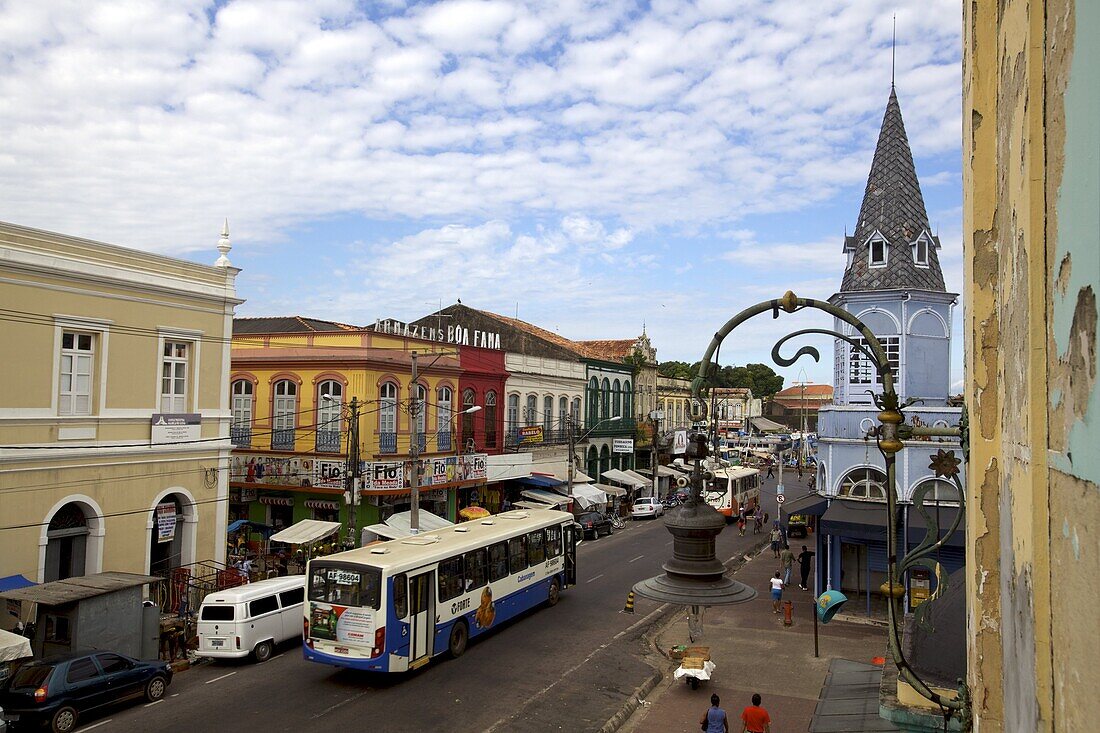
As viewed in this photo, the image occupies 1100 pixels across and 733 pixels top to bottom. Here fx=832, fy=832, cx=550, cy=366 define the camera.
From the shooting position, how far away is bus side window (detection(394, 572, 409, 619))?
1606 cm

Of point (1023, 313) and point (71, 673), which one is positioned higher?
point (1023, 313)

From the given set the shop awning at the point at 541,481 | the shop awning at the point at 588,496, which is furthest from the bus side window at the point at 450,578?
the shop awning at the point at 541,481

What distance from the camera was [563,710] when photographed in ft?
48.3

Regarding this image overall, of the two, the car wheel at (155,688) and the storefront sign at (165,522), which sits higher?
the storefront sign at (165,522)

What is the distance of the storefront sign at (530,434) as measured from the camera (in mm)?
41125

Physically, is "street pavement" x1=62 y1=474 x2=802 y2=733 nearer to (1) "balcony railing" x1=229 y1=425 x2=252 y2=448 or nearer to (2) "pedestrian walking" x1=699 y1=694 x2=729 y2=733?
(2) "pedestrian walking" x1=699 y1=694 x2=729 y2=733

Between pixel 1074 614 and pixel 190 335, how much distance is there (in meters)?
23.8

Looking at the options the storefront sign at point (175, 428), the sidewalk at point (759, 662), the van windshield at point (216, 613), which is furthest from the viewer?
the storefront sign at point (175, 428)

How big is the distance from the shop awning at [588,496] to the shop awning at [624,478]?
3.92m

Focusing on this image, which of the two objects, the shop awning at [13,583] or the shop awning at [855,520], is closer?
the shop awning at [13,583]

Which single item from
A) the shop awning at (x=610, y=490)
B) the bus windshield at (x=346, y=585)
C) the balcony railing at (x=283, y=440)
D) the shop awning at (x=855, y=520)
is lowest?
the shop awning at (x=610, y=490)

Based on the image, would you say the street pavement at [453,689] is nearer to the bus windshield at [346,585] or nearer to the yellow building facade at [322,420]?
the bus windshield at [346,585]

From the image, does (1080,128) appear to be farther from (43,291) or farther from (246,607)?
(43,291)

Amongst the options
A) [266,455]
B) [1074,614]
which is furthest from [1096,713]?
[266,455]
